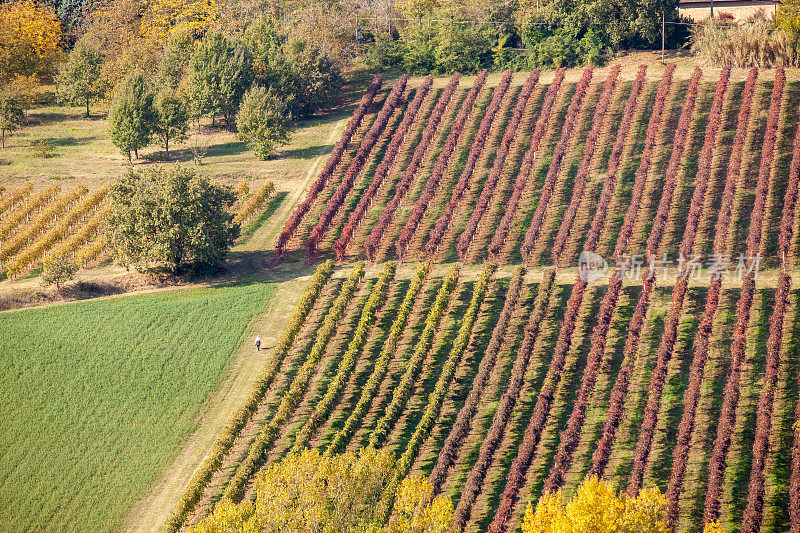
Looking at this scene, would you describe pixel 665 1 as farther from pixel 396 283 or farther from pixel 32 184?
pixel 32 184

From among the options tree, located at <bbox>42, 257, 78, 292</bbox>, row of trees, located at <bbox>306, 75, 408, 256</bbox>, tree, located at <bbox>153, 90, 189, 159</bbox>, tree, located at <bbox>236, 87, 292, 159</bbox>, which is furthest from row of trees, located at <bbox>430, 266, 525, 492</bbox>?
tree, located at <bbox>153, 90, 189, 159</bbox>

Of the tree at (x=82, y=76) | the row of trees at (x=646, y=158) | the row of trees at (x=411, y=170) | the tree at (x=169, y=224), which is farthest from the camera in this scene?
the tree at (x=82, y=76)

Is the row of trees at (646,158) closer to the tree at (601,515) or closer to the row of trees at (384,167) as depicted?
the row of trees at (384,167)

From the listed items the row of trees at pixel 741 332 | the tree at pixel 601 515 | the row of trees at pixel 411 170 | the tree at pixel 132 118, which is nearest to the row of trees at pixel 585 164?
the row of trees at pixel 741 332

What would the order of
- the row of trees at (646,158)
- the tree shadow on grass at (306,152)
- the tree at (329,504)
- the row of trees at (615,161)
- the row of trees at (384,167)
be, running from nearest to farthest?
1. the tree at (329,504)
2. the row of trees at (646,158)
3. the row of trees at (615,161)
4. the row of trees at (384,167)
5. the tree shadow on grass at (306,152)

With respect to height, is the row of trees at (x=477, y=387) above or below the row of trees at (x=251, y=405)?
below

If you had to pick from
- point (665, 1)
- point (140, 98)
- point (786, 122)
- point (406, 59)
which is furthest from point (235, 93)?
point (786, 122)
